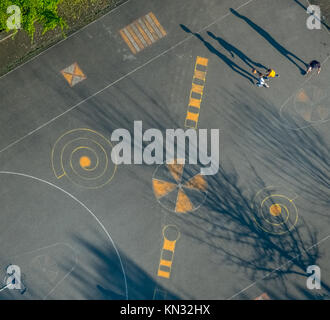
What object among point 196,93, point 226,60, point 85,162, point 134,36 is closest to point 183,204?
point 85,162

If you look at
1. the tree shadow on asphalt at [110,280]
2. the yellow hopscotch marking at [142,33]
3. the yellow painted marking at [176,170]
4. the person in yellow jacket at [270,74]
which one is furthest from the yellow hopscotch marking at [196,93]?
the tree shadow on asphalt at [110,280]

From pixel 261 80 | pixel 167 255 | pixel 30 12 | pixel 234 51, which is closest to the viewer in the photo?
pixel 30 12

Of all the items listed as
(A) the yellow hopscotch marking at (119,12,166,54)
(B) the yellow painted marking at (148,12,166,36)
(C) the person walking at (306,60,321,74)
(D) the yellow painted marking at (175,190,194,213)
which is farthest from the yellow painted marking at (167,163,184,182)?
(C) the person walking at (306,60,321,74)

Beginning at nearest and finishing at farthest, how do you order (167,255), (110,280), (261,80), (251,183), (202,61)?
(110,280)
(167,255)
(261,80)
(251,183)
(202,61)

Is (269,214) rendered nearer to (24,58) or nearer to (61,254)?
(61,254)

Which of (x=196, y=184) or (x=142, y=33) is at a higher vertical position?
(x=142, y=33)

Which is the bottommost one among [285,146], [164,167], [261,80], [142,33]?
[164,167]

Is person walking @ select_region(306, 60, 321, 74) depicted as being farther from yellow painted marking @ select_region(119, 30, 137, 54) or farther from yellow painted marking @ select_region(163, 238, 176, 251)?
yellow painted marking @ select_region(163, 238, 176, 251)

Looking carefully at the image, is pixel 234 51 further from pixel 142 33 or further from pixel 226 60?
pixel 142 33
